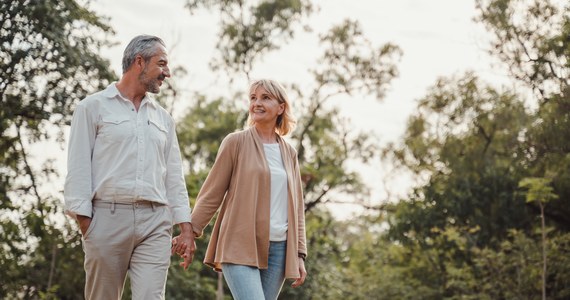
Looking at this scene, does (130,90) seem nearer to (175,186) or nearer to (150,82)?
(150,82)

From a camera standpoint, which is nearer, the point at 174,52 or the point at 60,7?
the point at 60,7

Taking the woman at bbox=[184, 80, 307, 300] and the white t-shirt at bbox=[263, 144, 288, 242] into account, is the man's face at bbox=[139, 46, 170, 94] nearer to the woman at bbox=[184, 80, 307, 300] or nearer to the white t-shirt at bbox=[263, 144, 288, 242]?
the woman at bbox=[184, 80, 307, 300]

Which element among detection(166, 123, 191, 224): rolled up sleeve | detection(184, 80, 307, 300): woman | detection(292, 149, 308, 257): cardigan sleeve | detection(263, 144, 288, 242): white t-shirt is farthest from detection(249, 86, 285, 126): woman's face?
detection(166, 123, 191, 224): rolled up sleeve

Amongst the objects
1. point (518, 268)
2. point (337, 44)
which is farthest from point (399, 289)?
point (337, 44)

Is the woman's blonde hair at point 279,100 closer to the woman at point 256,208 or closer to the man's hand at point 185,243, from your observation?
the woman at point 256,208

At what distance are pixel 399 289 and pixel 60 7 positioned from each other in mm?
8104

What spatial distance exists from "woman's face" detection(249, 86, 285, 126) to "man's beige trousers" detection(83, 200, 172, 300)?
97cm

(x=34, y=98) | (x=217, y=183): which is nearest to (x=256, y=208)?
(x=217, y=183)

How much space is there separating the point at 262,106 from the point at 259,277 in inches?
37.6

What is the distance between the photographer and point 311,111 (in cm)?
2195

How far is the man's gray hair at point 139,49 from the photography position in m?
4.72

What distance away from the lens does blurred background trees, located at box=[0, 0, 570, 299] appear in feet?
40.2

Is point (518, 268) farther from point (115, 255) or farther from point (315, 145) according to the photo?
point (115, 255)

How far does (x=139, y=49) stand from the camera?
4.74m
